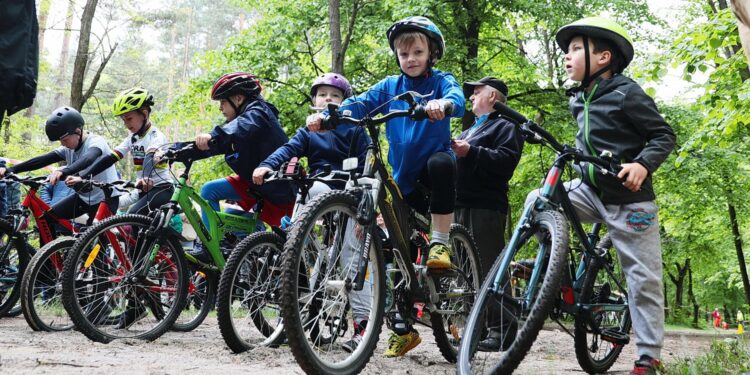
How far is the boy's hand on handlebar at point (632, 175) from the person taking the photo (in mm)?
3850

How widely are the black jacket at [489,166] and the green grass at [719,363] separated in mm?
2009

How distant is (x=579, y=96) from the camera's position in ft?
15.0

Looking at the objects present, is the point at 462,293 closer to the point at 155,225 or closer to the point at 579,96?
the point at 579,96

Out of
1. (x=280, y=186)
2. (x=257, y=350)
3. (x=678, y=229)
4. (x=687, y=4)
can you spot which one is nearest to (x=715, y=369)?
(x=257, y=350)

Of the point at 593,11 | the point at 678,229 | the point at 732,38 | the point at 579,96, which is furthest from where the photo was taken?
the point at 678,229

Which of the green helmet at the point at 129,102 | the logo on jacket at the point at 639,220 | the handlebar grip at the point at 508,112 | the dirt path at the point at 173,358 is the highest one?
the green helmet at the point at 129,102

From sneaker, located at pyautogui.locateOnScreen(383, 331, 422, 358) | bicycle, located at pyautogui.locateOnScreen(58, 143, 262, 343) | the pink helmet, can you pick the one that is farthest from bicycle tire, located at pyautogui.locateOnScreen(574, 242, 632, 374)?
bicycle, located at pyautogui.locateOnScreen(58, 143, 262, 343)

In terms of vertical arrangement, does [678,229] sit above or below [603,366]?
above

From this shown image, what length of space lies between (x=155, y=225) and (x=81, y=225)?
279 centimetres

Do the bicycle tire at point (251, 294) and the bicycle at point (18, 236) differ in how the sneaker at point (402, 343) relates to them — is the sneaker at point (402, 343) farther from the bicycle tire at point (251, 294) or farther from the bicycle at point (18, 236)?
the bicycle at point (18, 236)

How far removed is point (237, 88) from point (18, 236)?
260 centimetres

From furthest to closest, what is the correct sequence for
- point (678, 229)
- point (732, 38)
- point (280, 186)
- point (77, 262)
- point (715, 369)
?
point (678, 229) < point (732, 38) < point (280, 186) < point (77, 262) < point (715, 369)

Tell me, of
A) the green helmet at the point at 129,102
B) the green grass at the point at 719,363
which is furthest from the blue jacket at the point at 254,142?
the green grass at the point at 719,363

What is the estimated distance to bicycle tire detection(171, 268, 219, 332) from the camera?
19.6ft
